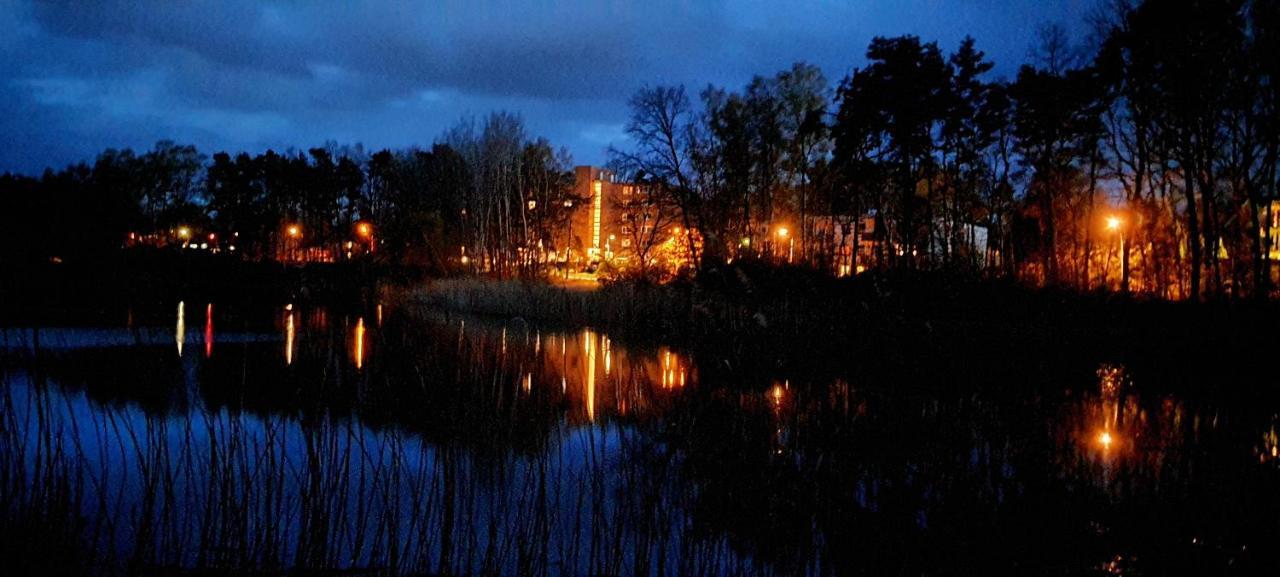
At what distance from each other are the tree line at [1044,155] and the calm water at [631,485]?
512 inches

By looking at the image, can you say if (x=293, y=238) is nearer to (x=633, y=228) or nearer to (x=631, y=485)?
(x=633, y=228)

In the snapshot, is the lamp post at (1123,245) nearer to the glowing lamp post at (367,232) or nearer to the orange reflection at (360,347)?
the orange reflection at (360,347)

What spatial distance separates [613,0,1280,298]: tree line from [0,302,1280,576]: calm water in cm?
1301

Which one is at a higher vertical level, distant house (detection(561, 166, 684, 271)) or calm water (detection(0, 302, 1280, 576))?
distant house (detection(561, 166, 684, 271))

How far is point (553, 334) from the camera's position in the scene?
2394 centimetres

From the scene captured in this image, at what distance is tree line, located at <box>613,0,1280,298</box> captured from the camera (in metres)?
22.1

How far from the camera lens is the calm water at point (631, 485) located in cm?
564

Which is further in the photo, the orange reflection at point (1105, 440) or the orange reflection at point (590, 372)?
the orange reflection at point (590, 372)

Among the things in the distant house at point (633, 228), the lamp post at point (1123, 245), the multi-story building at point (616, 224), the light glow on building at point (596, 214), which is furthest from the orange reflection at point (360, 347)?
the light glow on building at point (596, 214)

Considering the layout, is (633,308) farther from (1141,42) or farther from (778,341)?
(1141,42)

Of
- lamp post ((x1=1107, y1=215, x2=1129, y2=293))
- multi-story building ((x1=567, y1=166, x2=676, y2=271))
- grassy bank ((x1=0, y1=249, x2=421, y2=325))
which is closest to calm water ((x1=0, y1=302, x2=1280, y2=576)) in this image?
lamp post ((x1=1107, y1=215, x2=1129, y2=293))

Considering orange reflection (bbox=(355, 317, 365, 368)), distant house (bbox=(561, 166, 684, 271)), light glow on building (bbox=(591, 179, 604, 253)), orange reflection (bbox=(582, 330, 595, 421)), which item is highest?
light glow on building (bbox=(591, 179, 604, 253))

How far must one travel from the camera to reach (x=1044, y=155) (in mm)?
29594

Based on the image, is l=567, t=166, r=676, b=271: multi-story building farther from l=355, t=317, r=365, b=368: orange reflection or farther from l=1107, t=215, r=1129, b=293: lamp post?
l=1107, t=215, r=1129, b=293: lamp post
